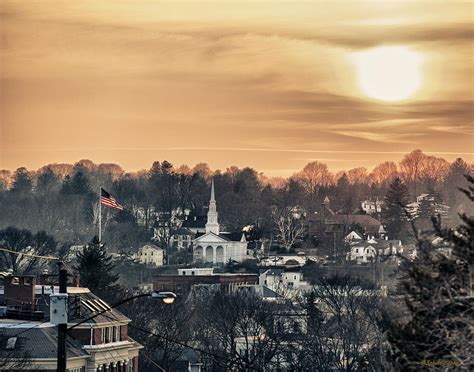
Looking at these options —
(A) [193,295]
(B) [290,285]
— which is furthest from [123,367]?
(B) [290,285]

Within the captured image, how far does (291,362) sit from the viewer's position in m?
103

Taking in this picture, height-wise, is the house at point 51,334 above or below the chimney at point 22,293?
below

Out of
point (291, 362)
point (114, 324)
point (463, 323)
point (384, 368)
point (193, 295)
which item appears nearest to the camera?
point (463, 323)

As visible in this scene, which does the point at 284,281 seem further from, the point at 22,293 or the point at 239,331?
the point at 22,293

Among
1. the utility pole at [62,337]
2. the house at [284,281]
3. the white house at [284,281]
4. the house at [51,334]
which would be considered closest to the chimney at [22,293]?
the house at [51,334]

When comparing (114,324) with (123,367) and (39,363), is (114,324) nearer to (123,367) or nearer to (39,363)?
(123,367)

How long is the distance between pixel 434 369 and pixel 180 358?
71.2 metres

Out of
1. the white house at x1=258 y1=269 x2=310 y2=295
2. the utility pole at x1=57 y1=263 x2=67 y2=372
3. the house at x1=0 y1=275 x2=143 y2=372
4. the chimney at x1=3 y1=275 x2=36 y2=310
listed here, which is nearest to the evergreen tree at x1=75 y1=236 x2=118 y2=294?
the house at x1=0 y1=275 x2=143 y2=372

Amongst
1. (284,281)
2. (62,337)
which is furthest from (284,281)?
(62,337)

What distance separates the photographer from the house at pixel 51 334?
69.4 meters

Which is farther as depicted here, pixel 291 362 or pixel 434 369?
pixel 291 362

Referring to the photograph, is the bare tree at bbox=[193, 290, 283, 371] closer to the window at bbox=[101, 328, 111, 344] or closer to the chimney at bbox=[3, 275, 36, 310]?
the window at bbox=[101, 328, 111, 344]

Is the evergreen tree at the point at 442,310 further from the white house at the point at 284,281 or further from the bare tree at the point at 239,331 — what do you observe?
the white house at the point at 284,281

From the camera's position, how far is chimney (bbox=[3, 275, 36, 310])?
7419 cm
